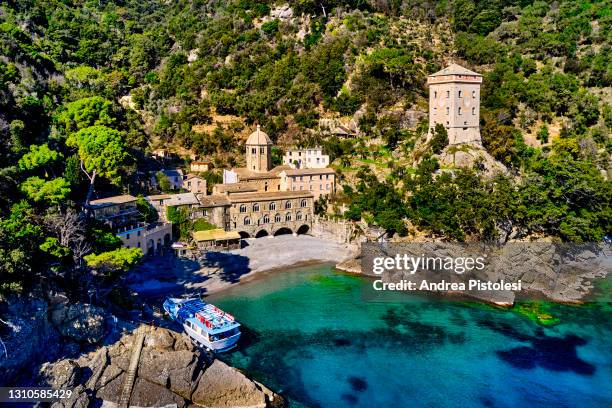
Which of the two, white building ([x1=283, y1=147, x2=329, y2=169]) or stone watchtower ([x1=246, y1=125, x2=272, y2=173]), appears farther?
Answer: white building ([x1=283, y1=147, x2=329, y2=169])

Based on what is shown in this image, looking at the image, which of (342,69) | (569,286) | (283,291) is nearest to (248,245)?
(283,291)

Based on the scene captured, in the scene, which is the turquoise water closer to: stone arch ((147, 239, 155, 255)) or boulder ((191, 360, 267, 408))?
boulder ((191, 360, 267, 408))

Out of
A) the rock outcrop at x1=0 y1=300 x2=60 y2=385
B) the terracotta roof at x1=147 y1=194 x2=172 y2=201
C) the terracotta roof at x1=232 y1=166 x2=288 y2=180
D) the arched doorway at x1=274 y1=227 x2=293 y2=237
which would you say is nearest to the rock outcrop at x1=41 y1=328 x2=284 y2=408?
the rock outcrop at x1=0 y1=300 x2=60 y2=385

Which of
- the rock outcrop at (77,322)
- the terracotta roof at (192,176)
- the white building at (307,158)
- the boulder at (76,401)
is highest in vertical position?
the white building at (307,158)

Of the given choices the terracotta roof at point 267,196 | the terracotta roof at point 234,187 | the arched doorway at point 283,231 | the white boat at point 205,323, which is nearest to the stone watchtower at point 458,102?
the terracotta roof at point 267,196

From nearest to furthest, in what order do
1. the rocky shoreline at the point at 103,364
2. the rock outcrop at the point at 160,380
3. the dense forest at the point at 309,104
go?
the rocky shoreline at the point at 103,364, the rock outcrop at the point at 160,380, the dense forest at the point at 309,104

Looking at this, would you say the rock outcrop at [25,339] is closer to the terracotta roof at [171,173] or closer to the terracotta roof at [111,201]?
the terracotta roof at [111,201]

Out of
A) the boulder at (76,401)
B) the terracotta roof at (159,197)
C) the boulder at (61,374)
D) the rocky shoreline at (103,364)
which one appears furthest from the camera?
the terracotta roof at (159,197)
